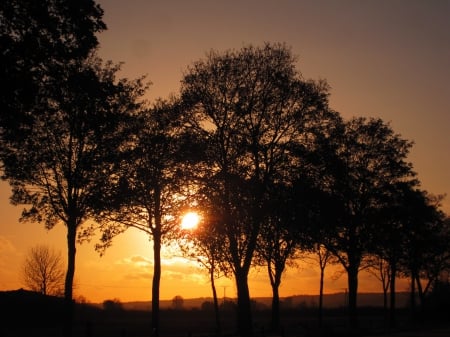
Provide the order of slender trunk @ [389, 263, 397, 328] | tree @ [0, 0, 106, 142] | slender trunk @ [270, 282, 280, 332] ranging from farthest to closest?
1. slender trunk @ [389, 263, 397, 328]
2. slender trunk @ [270, 282, 280, 332]
3. tree @ [0, 0, 106, 142]

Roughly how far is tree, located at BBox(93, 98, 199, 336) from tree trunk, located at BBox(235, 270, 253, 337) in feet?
20.6

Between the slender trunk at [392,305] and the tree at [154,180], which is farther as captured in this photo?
the slender trunk at [392,305]

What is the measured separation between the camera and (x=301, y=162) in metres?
44.2

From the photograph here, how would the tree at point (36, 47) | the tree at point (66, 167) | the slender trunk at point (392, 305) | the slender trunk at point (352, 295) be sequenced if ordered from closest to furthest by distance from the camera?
the tree at point (36, 47), the tree at point (66, 167), the slender trunk at point (352, 295), the slender trunk at point (392, 305)

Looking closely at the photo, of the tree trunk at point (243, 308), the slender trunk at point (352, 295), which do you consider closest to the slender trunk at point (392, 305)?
the slender trunk at point (352, 295)

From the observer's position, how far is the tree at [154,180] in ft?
146

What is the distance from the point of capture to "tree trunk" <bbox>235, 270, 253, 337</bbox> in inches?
1715

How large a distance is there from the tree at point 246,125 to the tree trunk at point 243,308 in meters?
0.07

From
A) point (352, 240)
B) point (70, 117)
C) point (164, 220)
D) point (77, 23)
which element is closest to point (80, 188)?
point (70, 117)

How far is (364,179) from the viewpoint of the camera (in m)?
61.0

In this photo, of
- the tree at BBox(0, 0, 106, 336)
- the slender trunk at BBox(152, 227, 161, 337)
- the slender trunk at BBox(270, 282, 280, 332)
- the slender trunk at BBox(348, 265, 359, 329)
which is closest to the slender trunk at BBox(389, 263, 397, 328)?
the slender trunk at BBox(348, 265, 359, 329)

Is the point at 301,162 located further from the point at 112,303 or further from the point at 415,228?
the point at 112,303

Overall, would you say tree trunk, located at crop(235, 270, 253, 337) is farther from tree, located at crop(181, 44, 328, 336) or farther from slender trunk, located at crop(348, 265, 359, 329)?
slender trunk, located at crop(348, 265, 359, 329)

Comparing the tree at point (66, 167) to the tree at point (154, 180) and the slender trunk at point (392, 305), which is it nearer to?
the tree at point (154, 180)
